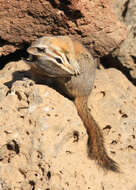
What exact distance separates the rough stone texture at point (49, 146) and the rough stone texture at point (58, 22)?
40.2 inches

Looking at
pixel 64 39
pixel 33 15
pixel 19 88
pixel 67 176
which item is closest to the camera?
pixel 67 176

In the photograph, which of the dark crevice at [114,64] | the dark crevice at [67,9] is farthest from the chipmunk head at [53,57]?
the dark crevice at [114,64]

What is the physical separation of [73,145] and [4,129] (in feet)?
2.84

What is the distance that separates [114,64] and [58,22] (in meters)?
1.46

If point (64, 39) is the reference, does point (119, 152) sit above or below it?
below

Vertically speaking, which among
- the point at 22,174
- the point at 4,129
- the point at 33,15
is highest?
the point at 33,15

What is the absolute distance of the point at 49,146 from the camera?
4.43 meters

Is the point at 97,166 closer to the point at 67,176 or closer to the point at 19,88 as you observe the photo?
the point at 67,176

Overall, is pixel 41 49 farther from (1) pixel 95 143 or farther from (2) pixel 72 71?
(1) pixel 95 143

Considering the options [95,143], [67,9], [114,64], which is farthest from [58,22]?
[95,143]

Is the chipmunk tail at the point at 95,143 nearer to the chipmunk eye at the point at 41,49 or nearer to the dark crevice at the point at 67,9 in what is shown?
the chipmunk eye at the point at 41,49

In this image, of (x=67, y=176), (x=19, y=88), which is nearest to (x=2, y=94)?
(x=19, y=88)

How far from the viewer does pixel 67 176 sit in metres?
4.43

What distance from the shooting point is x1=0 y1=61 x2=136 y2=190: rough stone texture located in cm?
440
